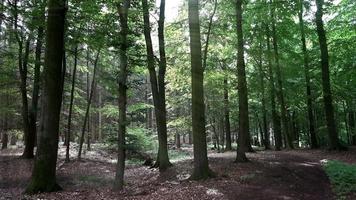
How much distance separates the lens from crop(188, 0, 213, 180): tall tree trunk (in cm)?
1263

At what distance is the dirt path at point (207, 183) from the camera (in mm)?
10289

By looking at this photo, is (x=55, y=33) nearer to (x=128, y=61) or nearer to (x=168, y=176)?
(x=128, y=61)

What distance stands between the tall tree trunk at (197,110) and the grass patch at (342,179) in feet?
13.3

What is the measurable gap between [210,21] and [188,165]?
24.8 feet

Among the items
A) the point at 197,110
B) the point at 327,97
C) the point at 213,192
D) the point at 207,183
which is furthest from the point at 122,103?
the point at 327,97

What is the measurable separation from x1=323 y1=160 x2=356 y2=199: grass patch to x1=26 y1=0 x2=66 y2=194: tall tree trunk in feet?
27.6

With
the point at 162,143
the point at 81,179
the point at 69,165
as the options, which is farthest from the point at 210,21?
the point at 69,165

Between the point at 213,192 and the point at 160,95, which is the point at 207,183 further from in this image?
the point at 160,95

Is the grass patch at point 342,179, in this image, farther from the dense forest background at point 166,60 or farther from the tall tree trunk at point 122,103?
the tall tree trunk at point 122,103

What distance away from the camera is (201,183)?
38.5ft

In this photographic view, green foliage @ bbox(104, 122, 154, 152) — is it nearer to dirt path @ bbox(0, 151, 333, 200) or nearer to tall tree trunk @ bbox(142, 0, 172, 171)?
dirt path @ bbox(0, 151, 333, 200)

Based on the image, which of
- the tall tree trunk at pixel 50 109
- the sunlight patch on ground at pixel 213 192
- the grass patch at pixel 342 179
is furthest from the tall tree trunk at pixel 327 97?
the tall tree trunk at pixel 50 109

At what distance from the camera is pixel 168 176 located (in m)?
14.6

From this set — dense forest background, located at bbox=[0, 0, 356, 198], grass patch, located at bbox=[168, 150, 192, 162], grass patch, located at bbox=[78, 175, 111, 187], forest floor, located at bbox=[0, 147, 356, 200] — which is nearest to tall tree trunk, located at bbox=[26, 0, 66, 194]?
dense forest background, located at bbox=[0, 0, 356, 198]
